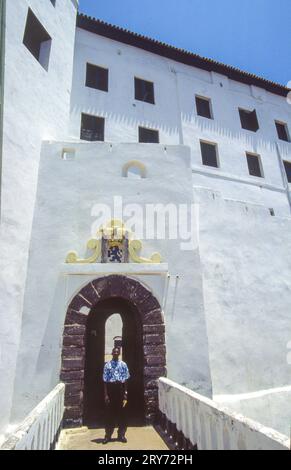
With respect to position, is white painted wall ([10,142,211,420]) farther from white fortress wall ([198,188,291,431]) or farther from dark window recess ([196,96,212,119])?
Result: dark window recess ([196,96,212,119])

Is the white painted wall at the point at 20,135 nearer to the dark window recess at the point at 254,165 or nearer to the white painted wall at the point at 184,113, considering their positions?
the white painted wall at the point at 184,113

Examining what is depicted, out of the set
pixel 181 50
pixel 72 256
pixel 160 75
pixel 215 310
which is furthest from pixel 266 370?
pixel 181 50

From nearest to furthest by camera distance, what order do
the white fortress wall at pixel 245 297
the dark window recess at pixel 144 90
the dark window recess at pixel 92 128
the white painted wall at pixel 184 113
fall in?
the white fortress wall at pixel 245 297
the dark window recess at pixel 92 128
the white painted wall at pixel 184 113
the dark window recess at pixel 144 90

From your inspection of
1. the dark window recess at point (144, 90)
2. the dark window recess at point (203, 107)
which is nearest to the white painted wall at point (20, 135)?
the dark window recess at point (144, 90)

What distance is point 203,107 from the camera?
13.3 m

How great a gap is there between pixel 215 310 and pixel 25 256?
4.94 metres

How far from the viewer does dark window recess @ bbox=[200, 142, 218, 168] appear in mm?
12198

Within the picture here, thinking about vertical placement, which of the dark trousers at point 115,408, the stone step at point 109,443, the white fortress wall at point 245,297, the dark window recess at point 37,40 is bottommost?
the stone step at point 109,443

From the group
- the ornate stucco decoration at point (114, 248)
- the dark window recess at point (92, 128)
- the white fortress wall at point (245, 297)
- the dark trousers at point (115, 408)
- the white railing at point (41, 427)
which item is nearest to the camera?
the white railing at point (41, 427)

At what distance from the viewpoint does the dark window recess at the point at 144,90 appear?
1216 centimetres

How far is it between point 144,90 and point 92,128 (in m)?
3.34

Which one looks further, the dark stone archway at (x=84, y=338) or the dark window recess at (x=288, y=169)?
the dark window recess at (x=288, y=169)

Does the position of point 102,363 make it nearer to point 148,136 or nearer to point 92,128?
point 92,128

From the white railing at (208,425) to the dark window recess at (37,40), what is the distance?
9.63 meters
